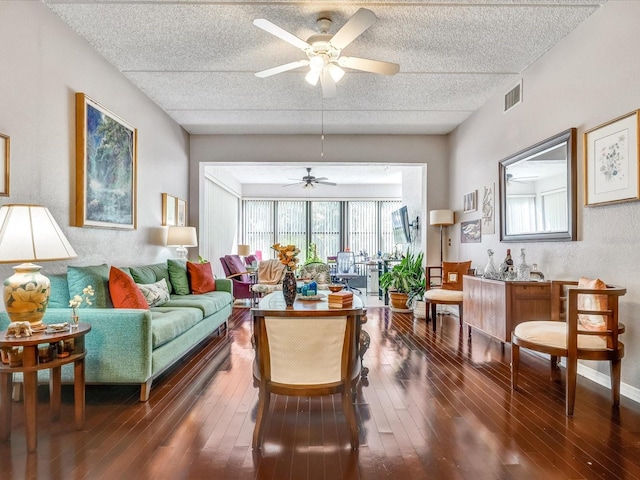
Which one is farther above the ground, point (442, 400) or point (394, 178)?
point (394, 178)

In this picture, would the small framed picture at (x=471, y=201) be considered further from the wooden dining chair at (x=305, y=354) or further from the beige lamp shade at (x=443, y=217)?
the wooden dining chair at (x=305, y=354)

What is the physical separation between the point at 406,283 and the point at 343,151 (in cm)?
240

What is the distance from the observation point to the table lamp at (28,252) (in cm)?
208

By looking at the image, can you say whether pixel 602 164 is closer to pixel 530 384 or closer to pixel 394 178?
pixel 530 384

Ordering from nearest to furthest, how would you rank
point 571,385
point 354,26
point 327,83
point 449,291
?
1. point 571,385
2. point 354,26
3. point 327,83
4. point 449,291

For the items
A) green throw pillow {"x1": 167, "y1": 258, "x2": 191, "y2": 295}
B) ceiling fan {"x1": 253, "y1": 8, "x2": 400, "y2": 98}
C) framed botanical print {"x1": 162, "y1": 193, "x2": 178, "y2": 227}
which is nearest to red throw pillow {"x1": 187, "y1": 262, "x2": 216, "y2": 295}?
green throw pillow {"x1": 167, "y1": 258, "x2": 191, "y2": 295}

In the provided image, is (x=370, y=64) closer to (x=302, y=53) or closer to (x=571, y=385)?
(x=302, y=53)

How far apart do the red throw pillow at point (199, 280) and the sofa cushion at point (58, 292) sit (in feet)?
5.93

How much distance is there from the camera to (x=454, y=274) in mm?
5035

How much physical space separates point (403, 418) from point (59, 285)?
8.93 feet

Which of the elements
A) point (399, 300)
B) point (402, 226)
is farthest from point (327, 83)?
point (402, 226)

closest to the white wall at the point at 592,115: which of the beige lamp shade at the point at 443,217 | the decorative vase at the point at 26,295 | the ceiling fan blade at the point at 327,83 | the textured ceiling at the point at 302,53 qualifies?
the textured ceiling at the point at 302,53

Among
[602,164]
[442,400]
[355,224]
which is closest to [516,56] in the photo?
[602,164]

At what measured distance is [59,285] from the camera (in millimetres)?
2877
